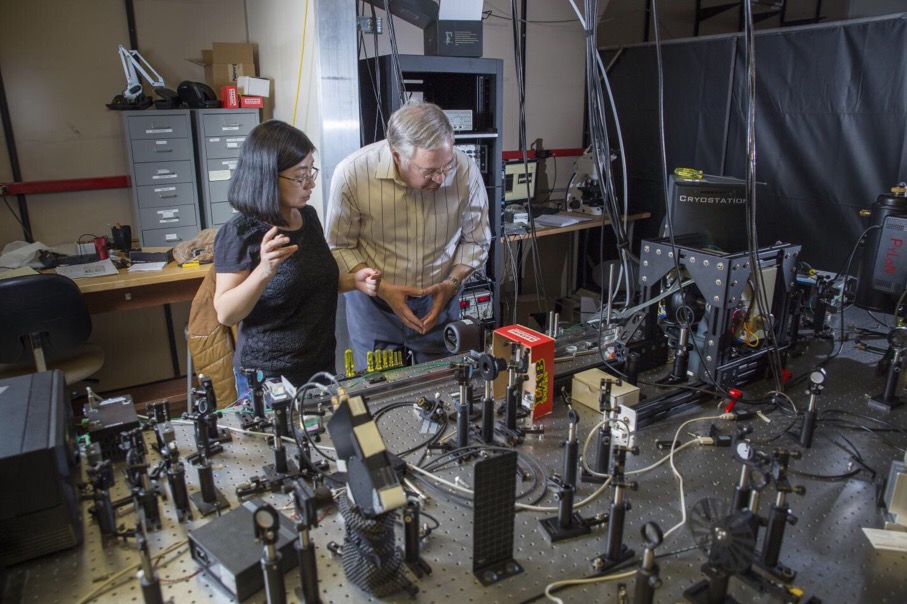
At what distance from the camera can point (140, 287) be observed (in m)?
2.76

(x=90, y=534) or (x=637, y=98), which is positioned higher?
(x=637, y=98)

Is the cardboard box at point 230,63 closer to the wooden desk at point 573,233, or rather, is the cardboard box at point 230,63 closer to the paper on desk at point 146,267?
the paper on desk at point 146,267

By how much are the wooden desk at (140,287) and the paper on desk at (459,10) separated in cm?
153

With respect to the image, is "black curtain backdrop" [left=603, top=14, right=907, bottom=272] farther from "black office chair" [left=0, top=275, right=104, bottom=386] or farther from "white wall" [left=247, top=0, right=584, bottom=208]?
"black office chair" [left=0, top=275, right=104, bottom=386]

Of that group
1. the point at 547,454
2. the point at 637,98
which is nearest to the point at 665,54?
the point at 637,98

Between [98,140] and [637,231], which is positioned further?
[637,231]

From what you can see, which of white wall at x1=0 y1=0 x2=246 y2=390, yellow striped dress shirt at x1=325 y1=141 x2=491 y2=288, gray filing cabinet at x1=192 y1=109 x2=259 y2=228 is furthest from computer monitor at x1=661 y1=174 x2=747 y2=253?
white wall at x1=0 y1=0 x2=246 y2=390

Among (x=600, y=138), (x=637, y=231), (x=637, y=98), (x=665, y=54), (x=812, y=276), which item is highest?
(x=665, y=54)

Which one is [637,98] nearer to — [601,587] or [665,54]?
[665,54]

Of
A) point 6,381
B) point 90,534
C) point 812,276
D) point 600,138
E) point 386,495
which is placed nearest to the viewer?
point 386,495

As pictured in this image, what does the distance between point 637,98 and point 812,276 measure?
298cm

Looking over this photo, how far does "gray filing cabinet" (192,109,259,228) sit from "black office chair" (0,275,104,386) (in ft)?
2.73

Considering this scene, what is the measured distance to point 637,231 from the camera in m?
4.54

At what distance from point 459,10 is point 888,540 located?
2.53 meters
